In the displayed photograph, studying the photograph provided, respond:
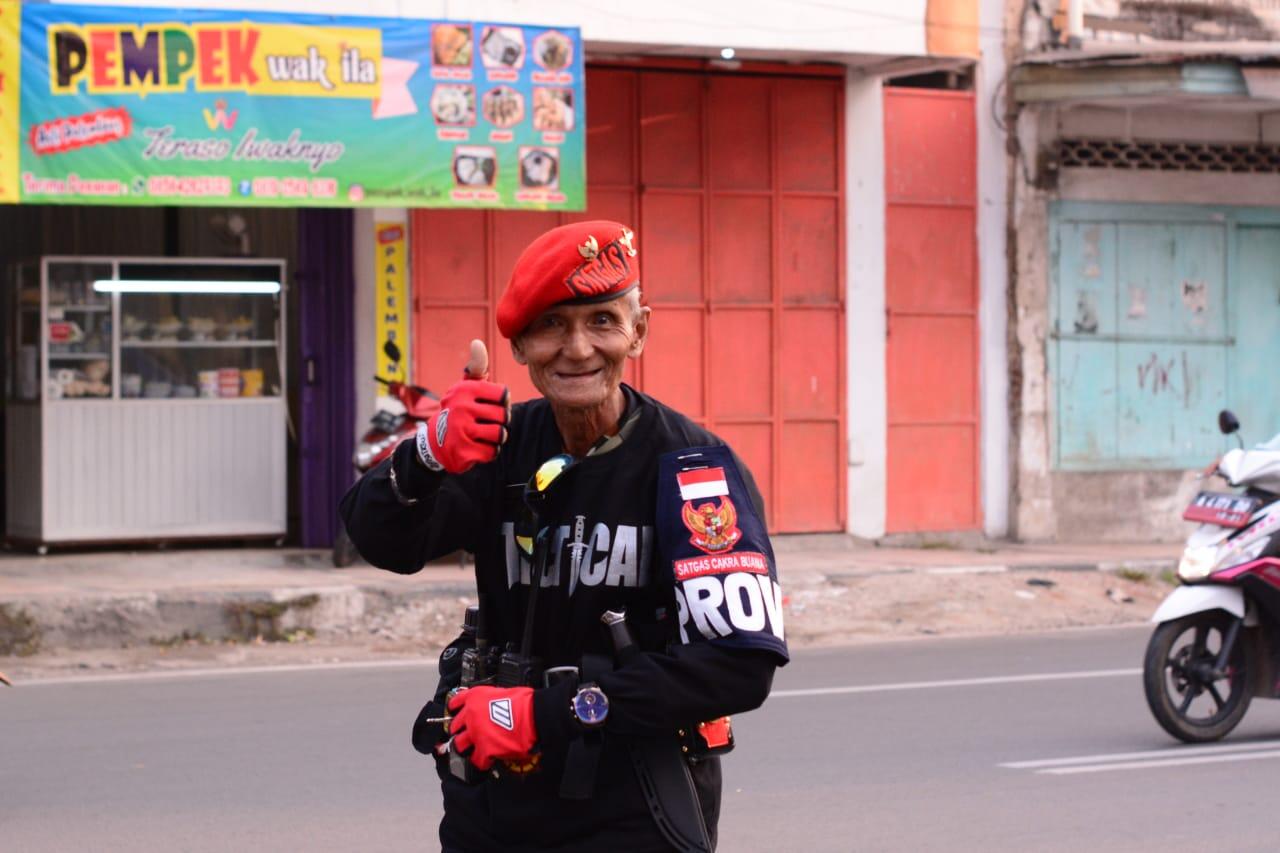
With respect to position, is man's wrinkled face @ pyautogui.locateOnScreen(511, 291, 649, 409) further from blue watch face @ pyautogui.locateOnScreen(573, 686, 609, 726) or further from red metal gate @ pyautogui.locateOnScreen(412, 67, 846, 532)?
red metal gate @ pyautogui.locateOnScreen(412, 67, 846, 532)

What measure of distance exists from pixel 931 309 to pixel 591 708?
12.7m

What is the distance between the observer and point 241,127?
1205 cm

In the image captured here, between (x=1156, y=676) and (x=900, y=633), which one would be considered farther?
(x=900, y=633)

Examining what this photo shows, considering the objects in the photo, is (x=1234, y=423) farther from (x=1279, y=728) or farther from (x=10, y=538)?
(x=10, y=538)

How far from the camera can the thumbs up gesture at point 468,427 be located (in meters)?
2.83

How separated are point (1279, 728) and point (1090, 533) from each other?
23.1 ft

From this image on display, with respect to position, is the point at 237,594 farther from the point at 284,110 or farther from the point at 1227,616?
the point at 1227,616

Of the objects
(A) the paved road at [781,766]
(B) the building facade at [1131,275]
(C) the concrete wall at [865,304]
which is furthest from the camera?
(B) the building facade at [1131,275]

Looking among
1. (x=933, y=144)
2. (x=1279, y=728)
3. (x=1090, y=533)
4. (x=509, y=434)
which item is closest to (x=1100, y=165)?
(x=933, y=144)

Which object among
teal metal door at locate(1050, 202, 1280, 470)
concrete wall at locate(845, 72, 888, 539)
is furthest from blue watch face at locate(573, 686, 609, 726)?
teal metal door at locate(1050, 202, 1280, 470)

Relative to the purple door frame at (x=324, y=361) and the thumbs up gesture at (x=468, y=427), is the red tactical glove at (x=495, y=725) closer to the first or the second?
the thumbs up gesture at (x=468, y=427)

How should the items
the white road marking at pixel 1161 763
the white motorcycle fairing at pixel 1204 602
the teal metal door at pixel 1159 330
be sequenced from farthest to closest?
1. the teal metal door at pixel 1159 330
2. the white motorcycle fairing at pixel 1204 602
3. the white road marking at pixel 1161 763

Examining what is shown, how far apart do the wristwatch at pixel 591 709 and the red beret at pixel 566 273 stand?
60cm

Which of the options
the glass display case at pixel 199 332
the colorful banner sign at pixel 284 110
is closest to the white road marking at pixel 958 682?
the colorful banner sign at pixel 284 110
